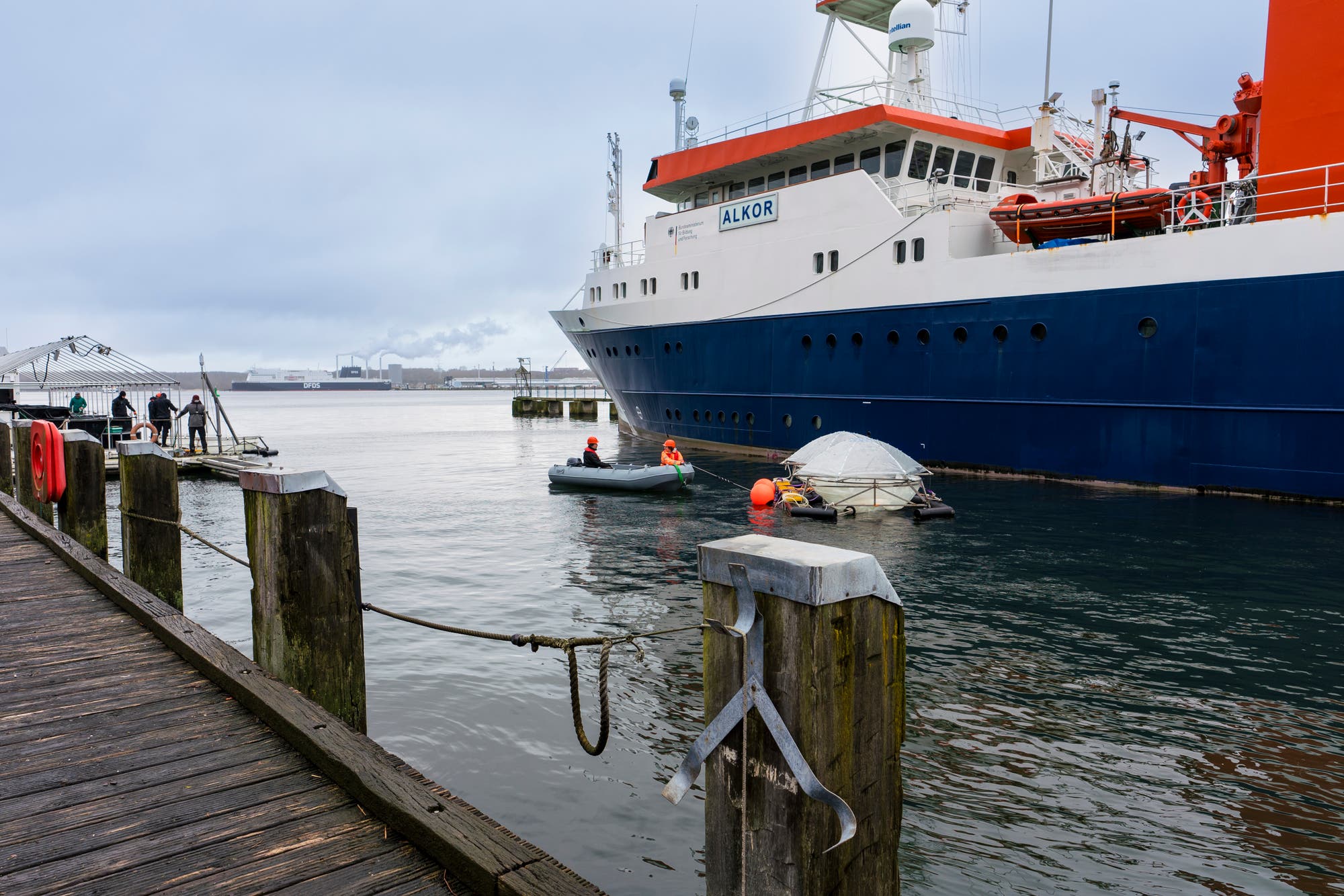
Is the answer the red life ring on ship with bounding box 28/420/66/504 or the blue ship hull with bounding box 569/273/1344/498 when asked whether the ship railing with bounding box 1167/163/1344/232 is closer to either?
the blue ship hull with bounding box 569/273/1344/498

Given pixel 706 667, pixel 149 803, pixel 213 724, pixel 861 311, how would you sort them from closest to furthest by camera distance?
pixel 706 667 < pixel 149 803 < pixel 213 724 < pixel 861 311

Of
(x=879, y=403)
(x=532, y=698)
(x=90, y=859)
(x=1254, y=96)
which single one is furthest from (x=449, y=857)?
(x=1254, y=96)

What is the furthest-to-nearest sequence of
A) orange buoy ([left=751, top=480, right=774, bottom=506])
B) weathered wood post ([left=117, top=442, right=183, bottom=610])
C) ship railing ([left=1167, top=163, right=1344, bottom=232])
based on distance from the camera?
orange buoy ([left=751, top=480, right=774, bottom=506]), ship railing ([left=1167, top=163, right=1344, bottom=232]), weathered wood post ([left=117, top=442, right=183, bottom=610])

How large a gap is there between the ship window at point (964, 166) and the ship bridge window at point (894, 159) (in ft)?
4.91

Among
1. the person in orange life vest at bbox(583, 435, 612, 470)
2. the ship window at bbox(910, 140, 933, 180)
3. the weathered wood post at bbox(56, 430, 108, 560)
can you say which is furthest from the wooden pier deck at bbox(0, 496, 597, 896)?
the ship window at bbox(910, 140, 933, 180)

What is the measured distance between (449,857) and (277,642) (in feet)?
6.37

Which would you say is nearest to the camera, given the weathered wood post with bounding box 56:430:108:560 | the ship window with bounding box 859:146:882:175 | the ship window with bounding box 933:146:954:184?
the weathered wood post with bounding box 56:430:108:560

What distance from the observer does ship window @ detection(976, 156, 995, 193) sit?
74.9 ft

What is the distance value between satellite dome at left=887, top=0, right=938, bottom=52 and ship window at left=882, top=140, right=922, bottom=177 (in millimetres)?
4189

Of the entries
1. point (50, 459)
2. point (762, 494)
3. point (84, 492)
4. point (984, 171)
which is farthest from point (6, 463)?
point (984, 171)

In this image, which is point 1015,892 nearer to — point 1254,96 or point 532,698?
point 532,698

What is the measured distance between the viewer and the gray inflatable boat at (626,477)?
64.4 feet

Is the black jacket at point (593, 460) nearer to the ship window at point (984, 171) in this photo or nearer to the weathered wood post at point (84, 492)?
the ship window at point (984, 171)

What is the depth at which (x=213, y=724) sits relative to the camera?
13.0ft
